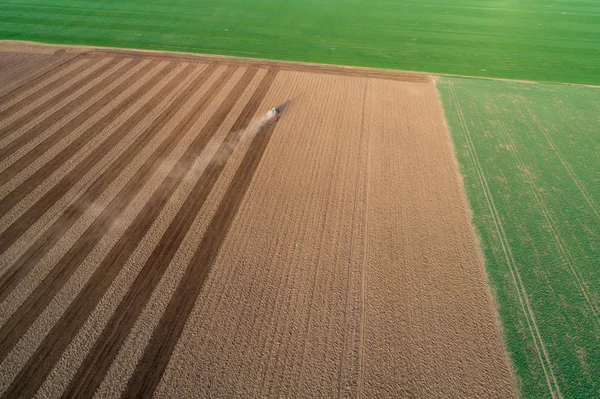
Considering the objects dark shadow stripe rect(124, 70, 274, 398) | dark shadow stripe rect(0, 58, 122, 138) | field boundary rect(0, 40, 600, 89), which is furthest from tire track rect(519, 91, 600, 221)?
dark shadow stripe rect(0, 58, 122, 138)

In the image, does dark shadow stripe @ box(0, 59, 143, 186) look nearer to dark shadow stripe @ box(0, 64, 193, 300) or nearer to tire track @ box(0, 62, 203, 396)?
dark shadow stripe @ box(0, 64, 193, 300)

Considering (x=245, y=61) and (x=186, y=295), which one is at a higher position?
(x=245, y=61)

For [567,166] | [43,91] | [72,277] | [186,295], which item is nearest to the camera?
[186,295]

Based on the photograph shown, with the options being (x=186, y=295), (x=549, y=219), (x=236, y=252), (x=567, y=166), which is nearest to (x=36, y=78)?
(x=236, y=252)

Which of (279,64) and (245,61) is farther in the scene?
(245,61)

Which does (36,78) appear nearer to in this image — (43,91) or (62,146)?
(43,91)

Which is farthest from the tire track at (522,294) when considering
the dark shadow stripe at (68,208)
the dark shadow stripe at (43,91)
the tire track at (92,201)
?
the dark shadow stripe at (43,91)
